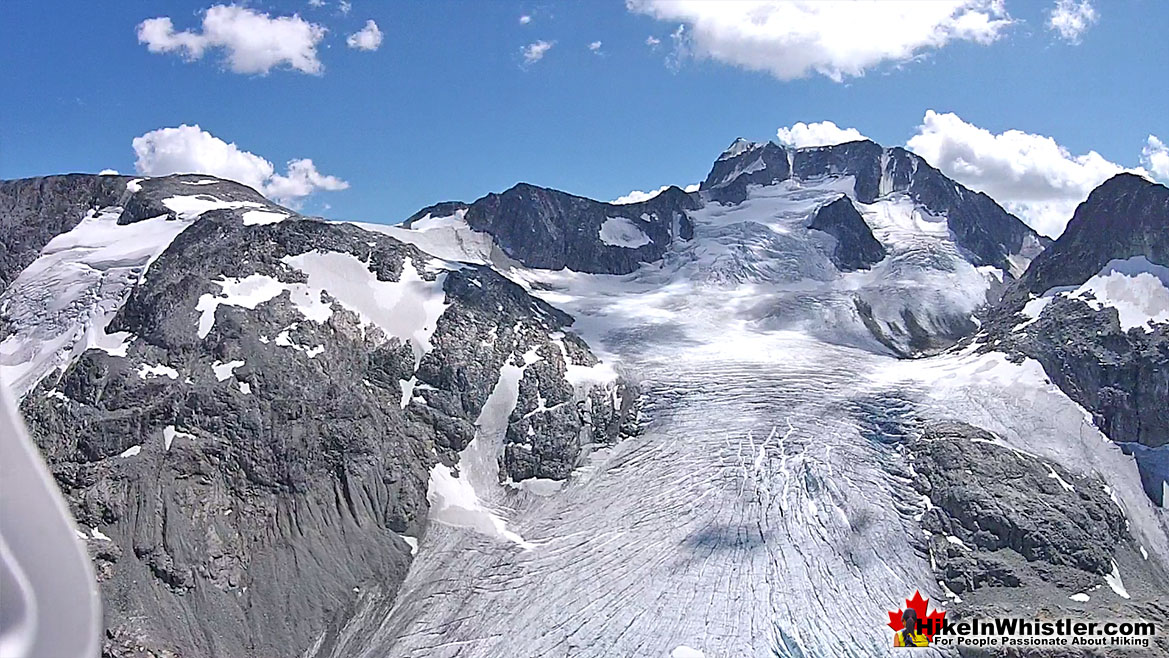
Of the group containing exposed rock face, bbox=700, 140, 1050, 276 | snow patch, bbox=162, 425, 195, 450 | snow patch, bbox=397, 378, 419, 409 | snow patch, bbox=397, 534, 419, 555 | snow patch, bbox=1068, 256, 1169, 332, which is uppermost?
exposed rock face, bbox=700, 140, 1050, 276

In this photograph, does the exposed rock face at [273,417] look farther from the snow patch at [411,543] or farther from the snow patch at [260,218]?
the snow patch at [260,218]

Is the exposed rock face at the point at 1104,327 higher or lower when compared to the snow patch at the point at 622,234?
lower

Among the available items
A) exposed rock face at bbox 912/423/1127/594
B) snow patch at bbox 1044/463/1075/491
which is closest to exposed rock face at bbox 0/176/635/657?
exposed rock face at bbox 912/423/1127/594

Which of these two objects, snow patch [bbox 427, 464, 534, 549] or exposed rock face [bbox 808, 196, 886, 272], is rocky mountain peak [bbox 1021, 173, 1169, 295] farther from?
snow patch [bbox 427, 464, 534, 549]

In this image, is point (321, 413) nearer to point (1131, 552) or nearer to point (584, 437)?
point (584, 437)

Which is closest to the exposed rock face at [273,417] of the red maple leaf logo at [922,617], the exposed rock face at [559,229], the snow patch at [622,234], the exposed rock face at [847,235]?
the red maple leaf logo at [922,617]

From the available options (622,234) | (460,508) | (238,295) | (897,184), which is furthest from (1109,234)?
(897,184)
